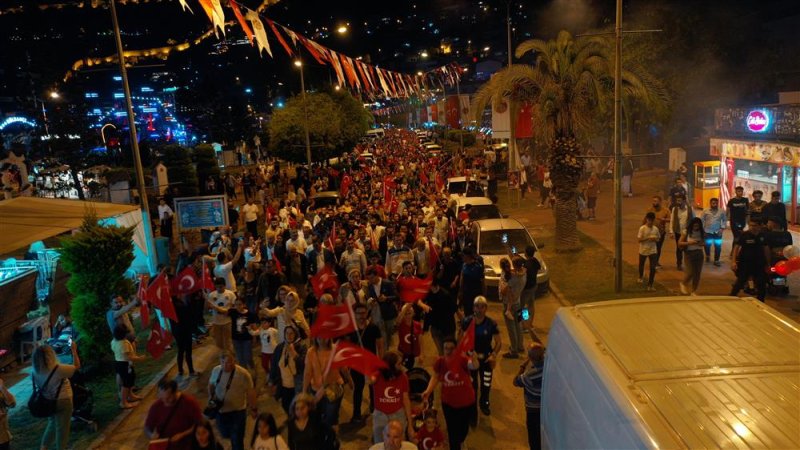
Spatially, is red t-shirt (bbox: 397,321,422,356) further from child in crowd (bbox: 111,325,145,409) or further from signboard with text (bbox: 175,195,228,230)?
signboard with text (bbox: 175,195,228,230)

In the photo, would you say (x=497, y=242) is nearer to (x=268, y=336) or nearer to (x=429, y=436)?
(x=268, y=336)

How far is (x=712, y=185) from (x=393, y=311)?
15635 mm

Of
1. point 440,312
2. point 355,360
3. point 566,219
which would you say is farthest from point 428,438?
point 566,219

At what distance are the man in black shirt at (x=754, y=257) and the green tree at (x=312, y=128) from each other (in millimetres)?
26688

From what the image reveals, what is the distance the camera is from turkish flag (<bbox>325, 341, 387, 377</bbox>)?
6.23 meters

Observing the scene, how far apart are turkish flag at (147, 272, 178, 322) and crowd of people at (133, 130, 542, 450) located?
29 centimetres

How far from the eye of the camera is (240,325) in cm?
895

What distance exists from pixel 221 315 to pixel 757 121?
53.4 ft

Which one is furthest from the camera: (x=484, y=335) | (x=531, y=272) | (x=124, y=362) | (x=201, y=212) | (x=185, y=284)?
(x=201, y=212)

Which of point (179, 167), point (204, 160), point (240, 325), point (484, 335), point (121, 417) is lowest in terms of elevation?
point (121, 417)

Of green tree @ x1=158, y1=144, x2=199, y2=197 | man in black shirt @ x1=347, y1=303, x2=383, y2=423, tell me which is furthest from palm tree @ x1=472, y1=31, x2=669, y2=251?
green tree @ x1=158, y1=144, x2=199, y2=197

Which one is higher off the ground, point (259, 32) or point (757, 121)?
point (259, 32)

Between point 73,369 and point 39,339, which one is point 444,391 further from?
point 39,339

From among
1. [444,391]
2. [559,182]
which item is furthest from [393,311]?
[559,182]
